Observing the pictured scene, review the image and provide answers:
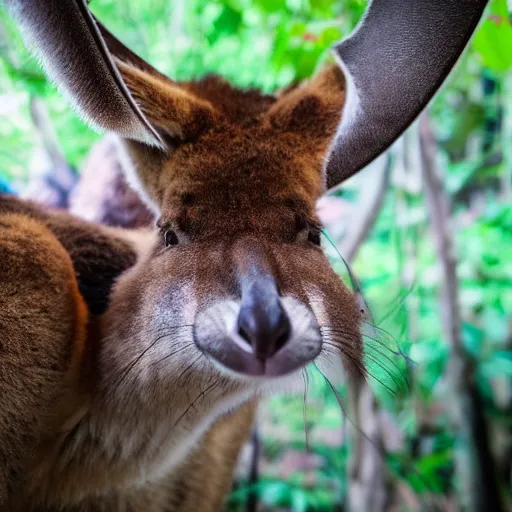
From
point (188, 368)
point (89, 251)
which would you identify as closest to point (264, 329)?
point (188, 368)

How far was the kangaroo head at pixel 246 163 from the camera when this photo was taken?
1.01 m

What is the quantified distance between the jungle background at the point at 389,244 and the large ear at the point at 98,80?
0.35 meters

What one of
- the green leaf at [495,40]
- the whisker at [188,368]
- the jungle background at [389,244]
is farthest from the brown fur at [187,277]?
the green leaf at [495,40]

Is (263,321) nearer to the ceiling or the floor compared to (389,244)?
nearer to the ceiling

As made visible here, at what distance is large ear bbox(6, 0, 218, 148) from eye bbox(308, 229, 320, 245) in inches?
14.6

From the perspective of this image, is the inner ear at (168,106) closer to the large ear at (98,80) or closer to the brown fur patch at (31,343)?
the large ear at (98,80)

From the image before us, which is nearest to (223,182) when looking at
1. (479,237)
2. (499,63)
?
(499,63)

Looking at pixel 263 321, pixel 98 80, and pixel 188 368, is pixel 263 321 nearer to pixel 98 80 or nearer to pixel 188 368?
pixel 188 368

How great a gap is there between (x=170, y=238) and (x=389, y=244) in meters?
3.27

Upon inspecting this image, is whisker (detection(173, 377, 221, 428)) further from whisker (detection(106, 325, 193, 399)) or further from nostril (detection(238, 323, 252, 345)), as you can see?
nostril (detection(238, 323, 252, 345))

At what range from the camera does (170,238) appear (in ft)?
4.31

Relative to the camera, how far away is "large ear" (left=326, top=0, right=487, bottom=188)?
119 centimetres

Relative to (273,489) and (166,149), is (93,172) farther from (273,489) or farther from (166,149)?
(273,489)

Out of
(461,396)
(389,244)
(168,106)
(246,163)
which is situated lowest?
(461,396)
